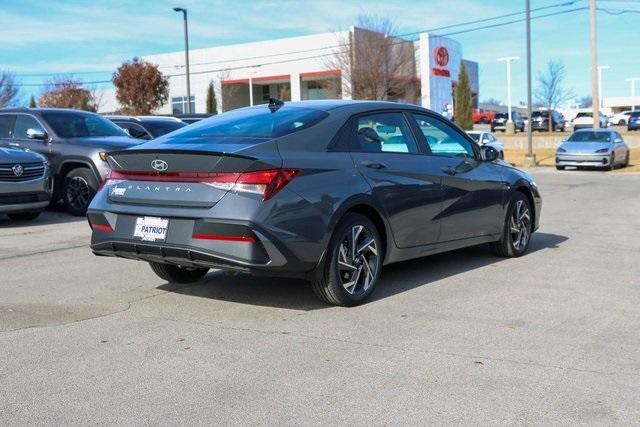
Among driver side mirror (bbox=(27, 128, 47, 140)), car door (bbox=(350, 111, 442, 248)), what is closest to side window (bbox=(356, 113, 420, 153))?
car door (bbox=(350, 111, 442, 248))

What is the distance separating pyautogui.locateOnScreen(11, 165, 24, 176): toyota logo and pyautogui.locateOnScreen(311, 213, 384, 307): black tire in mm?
6925

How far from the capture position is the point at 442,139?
287 inches

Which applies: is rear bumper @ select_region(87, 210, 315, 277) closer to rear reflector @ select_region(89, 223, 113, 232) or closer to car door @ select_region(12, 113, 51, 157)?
rear reflector @ select_region(89, 223, 113, 232)

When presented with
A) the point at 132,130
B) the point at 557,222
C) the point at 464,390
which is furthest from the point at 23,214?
the point at 464,390

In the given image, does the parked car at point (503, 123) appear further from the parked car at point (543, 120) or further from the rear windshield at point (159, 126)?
the rear windshield at point (159, 126)

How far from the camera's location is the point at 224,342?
493 centimetres

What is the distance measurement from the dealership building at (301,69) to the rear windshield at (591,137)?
62.1 ft

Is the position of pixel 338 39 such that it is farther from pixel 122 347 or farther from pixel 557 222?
pixel 122 347

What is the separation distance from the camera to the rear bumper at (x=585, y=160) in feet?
85.4

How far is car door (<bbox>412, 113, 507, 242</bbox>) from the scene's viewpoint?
22.9ft

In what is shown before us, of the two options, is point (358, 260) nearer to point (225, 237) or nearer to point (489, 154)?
point (225, 237)

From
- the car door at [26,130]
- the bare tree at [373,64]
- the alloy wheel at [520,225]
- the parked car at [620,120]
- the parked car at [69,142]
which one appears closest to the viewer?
the alloy wheel at [520,225]

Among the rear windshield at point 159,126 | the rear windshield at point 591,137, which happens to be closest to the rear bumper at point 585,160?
the rear windshield at point 591,137

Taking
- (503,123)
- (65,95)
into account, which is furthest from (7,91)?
(503,123)
